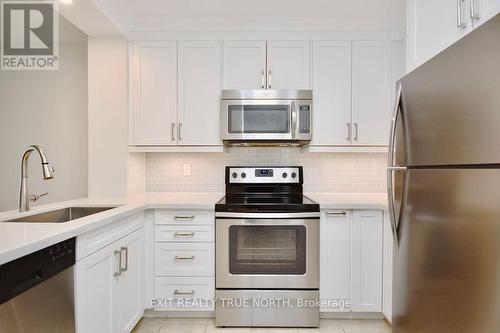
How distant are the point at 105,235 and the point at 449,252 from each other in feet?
5.15

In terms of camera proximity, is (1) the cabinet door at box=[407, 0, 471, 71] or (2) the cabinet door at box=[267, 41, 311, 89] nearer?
(1) the cabinet door at box=[407, 0, 471, 71]

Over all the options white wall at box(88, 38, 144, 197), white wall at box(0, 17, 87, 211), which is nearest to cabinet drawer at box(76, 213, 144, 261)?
white wall at box(88, 38, 144, 197)

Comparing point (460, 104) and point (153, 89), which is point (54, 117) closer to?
point (153, 89)

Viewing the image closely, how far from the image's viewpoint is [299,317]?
2.19 m

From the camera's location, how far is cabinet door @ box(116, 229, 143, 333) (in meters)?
1.85

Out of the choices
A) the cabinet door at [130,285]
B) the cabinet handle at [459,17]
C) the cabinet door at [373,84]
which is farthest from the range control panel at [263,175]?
the cabinet handle at [459,17]

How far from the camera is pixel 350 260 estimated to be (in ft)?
7.33

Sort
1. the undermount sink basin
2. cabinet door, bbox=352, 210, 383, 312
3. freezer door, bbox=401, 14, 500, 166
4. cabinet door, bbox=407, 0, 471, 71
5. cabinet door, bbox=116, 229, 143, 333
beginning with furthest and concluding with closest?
cabinet door, bbox=352, 210, 383, 312 → cabinet door, bbox=116, 229, 143, 333 → the undermount sink basin → cabinet door, bbox=407, 0, 471, 71 → freezer door, bbox=401, 14, 500, 166

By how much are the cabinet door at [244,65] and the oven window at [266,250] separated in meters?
1.18

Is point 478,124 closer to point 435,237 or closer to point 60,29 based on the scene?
point 435,237

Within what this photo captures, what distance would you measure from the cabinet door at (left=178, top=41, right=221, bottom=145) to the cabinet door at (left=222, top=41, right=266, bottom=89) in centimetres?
7

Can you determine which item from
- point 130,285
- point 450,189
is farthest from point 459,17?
point 130,285

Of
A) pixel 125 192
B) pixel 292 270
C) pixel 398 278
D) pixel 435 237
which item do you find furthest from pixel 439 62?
pixel 125 192

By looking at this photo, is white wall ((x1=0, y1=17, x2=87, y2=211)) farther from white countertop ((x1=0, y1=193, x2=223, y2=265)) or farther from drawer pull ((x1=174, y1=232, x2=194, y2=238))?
drawer pull ((x1=174, y1=232, x2=194, y2=238))
